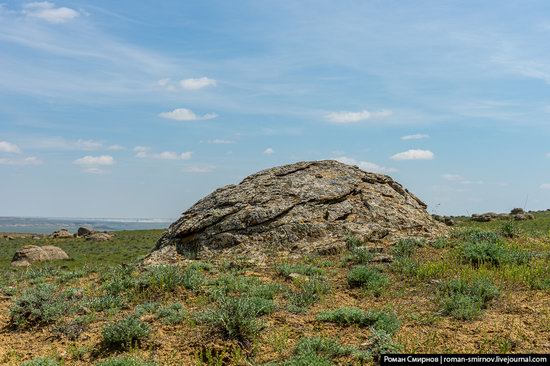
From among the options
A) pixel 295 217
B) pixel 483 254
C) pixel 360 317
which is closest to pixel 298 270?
pixel 360 317

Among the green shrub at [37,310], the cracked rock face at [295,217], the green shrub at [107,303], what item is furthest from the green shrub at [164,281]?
the cracked rock face at [295,217]

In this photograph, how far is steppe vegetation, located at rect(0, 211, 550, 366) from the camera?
8.19 meters

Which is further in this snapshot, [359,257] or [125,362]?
[359,257]

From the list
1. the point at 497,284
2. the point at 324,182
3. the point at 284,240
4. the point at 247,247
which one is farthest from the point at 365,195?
the point at 497,284

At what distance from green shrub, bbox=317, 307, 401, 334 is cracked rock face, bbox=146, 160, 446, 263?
6.61 meters

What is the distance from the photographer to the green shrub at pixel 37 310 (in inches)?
417

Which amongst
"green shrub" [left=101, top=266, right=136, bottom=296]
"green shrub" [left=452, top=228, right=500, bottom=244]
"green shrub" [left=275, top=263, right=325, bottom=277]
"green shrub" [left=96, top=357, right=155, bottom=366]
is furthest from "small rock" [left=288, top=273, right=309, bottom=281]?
"green shrub" [left=452, top=228, right=500, bottom=244]

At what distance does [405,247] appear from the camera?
49.9ft

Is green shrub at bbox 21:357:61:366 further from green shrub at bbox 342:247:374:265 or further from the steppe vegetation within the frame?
green shrub at bbox 342:247:374:265

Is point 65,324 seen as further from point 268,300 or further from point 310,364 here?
point 310,364

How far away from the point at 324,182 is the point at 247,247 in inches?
189

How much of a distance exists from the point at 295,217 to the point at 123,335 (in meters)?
10.1

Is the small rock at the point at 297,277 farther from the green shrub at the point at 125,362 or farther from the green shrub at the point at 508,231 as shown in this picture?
the green shrub at the point at 508,231

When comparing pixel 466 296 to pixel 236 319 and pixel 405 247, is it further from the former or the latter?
pixel 405 247
